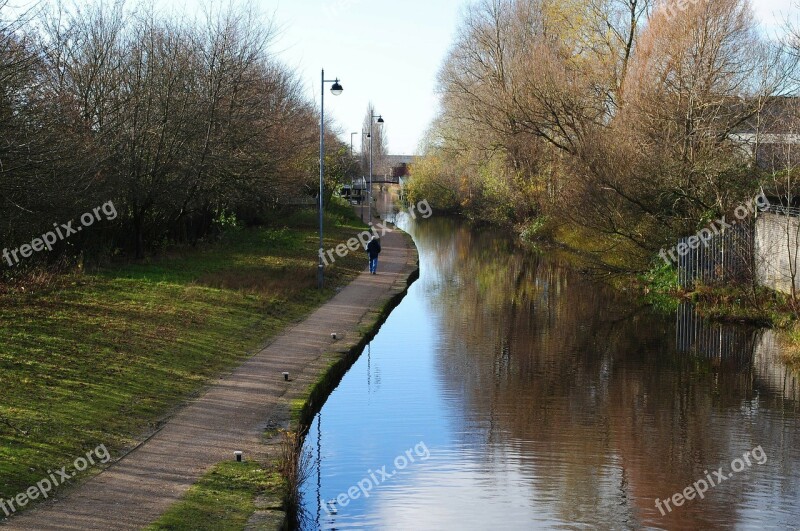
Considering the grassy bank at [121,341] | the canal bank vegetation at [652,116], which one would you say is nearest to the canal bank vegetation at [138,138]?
the grassy bank at [121,341]

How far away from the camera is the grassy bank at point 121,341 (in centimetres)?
1047

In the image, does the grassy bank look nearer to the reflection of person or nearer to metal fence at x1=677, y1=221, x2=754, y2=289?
the reflection of person

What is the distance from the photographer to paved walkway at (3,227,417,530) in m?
8.15

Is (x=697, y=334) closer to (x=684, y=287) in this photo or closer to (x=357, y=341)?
(x=684, y=287)

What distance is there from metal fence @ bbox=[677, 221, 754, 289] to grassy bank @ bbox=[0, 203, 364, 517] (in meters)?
10.4

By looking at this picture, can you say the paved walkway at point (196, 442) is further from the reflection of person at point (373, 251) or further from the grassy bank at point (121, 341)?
the reflection of person at point (373, 251)

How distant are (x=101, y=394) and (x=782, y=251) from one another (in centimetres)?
1705

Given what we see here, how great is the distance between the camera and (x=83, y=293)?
20.6 m

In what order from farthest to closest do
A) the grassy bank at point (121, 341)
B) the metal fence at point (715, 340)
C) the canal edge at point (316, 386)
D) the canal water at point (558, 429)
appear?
1. the metal fence at point (715, 340)
2. the grassy bank at point (121, 341)
3. the canal water at point (558, 429)
4. the canal edge at point (316, 386)

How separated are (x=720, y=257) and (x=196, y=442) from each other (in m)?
18.0

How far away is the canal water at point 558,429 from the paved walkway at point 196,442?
0.78 metres

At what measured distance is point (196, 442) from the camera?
10.5 metres

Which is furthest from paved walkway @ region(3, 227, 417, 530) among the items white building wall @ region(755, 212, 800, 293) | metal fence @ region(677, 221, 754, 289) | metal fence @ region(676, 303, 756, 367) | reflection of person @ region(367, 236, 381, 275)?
metal fence @ region(677, 221, 754, 289)

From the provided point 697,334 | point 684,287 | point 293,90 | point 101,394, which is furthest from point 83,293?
point 293,90
